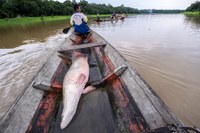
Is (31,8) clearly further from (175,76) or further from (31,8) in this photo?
(175,76)

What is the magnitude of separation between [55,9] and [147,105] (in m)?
49.7

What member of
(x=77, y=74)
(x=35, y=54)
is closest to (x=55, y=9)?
(x=35, y=54)

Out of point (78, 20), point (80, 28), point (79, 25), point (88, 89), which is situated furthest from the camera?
point (80, 28)

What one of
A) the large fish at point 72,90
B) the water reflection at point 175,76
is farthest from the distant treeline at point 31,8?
the large fish at point 72,90

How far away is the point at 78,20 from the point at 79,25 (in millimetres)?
238

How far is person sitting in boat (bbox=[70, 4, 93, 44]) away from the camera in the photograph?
214 inches

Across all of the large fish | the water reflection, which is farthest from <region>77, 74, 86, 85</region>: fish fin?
the water reflection

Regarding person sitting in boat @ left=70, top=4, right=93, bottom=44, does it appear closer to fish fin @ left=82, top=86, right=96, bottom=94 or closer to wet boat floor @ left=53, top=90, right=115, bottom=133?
fish fin @ left=82, top=86, right=96, bottom=94

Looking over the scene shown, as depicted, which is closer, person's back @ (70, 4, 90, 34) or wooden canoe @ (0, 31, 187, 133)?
wooden canoe @ (0, 31, 187, 133)

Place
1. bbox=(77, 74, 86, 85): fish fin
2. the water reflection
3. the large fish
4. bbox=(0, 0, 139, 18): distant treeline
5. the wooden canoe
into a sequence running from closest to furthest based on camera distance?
the wooden canoe → the large fish → bbox=(77, 74, 86, 85): fish fin → the water reflection → bbox=(0, 0, 139, 18): distant treeline

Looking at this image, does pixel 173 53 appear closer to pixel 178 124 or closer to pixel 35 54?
pixel 178 124

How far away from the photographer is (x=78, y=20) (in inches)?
217

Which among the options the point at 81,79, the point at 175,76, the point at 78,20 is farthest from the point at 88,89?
the point at 78,20

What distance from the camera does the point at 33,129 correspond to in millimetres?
1637
